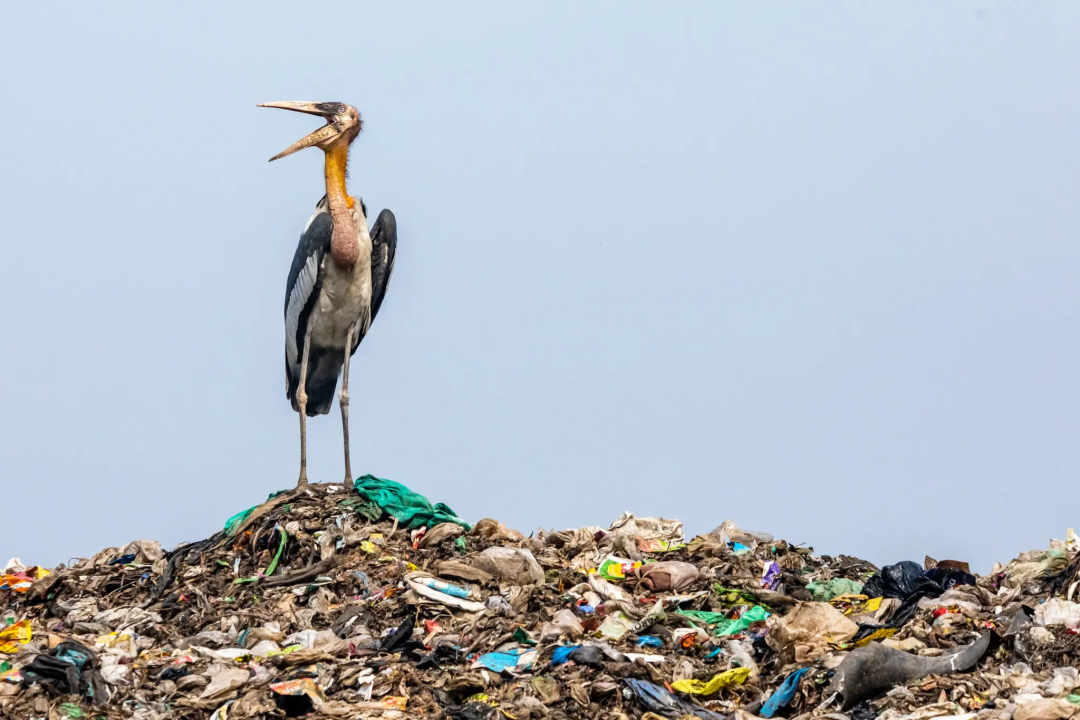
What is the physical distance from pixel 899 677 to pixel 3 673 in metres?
4.46

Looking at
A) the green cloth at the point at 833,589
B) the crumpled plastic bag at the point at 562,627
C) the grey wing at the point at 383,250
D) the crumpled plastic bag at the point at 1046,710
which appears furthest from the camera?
the grey wing at the point at 383,250

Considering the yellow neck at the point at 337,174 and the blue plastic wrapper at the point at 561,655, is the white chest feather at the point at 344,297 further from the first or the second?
the blue plastic wrapper at the point at 561,655

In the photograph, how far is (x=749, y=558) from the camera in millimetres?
7680

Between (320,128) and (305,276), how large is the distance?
127 centimetres

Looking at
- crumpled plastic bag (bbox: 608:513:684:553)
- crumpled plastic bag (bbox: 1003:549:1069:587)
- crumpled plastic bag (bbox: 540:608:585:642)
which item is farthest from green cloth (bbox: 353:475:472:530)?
crumpled plastic bag (bbox: 1003:549:1069:587)

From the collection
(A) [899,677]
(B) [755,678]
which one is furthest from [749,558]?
(A) [899,677]

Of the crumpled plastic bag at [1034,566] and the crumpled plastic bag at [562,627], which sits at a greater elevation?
the crumpled plastic bag at [1034,566]

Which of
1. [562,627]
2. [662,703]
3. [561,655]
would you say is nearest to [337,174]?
[562,627]

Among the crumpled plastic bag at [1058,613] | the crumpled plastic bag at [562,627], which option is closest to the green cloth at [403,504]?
the crumpled plastic bag at [562,627]

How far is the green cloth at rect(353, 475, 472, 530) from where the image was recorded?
8.23 m

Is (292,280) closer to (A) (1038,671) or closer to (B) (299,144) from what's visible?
(B) (299,144)

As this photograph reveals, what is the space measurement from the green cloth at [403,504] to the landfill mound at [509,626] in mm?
19

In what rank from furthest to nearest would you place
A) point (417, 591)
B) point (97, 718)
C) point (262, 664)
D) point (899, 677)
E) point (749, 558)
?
point (749, 558)
point (417, 591)
point (262, 664)
point (97, 718)
point (899, 677)

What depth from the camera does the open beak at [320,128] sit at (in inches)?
370
